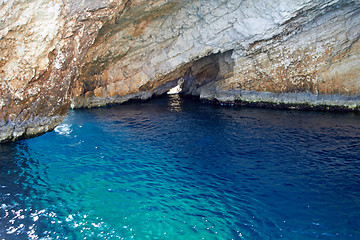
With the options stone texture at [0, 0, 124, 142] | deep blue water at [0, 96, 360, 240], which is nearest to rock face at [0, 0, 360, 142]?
stone texture at [0, 0, 124, 142]

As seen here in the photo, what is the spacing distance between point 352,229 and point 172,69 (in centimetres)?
1647

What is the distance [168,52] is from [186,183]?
45.7 ft

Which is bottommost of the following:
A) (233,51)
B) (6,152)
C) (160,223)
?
(160,223)

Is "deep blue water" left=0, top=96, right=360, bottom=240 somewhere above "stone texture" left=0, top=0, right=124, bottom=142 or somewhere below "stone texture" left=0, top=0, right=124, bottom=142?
below

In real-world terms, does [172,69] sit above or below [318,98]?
above

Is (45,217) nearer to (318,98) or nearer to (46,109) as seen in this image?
(46,109)

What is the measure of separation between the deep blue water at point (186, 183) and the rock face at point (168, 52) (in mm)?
2971

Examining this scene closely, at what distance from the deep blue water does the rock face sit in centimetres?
297

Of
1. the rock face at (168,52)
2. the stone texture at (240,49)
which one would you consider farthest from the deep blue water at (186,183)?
the stone texture at (240,49)

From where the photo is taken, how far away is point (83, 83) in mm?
20250

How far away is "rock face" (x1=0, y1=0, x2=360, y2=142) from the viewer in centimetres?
1008

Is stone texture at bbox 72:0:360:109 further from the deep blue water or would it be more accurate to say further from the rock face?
the deep blue water

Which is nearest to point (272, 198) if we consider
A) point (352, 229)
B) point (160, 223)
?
point (352, 229)

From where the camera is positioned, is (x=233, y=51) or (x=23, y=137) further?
(x=233, y=51)
